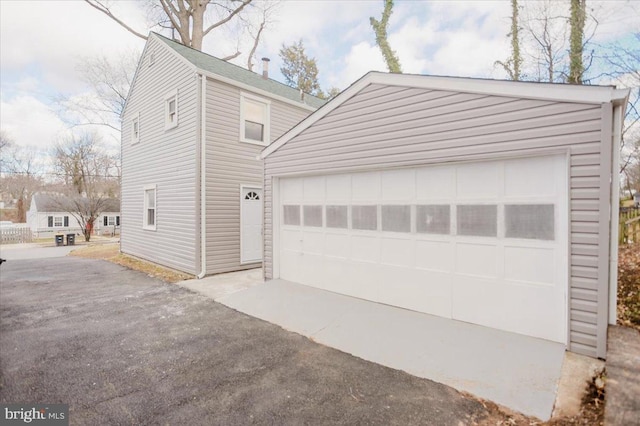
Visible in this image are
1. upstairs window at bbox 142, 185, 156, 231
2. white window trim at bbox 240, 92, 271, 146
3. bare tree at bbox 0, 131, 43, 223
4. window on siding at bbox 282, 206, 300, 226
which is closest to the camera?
window on siding at bbox 282, 206, 300, 226

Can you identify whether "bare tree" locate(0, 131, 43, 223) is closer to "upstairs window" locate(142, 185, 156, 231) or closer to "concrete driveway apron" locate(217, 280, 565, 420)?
"upstairs window" locate(142, 185, 156, 231)

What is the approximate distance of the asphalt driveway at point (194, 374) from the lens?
2.67m

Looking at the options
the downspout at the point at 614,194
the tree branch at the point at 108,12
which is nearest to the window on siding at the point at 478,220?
the downspout at the point at 614,194

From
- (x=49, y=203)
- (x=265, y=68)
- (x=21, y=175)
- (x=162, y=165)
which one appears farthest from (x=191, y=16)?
(x=21, y=175)

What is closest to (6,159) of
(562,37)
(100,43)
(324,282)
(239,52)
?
(100,43)

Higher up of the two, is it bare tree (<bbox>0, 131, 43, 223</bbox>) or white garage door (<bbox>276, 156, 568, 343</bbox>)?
bare tree (<bbox>0, 131, 43, 223</bbox>)

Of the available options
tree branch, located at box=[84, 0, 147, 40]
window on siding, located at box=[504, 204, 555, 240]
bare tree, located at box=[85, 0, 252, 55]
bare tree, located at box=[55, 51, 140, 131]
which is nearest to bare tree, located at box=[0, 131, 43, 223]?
bare tree, located at box=[55, 51, 140, 131]

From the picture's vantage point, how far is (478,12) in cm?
1311

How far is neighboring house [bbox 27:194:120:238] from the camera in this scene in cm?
2973

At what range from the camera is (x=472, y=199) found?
4270 mm

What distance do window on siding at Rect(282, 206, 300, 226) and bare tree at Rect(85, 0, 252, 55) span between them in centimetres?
1351

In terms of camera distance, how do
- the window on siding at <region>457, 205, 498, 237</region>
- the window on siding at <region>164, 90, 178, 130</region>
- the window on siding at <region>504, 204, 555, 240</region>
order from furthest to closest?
the window on siding at <region>164, 90, 178, 130</region> → the window on siding at <region>457, 205, 498, 237</region> → the window on siding at <region>504, 204, 555, 240</region>

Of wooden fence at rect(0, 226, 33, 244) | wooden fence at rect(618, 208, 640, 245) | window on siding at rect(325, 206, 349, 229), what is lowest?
wooden fence at rect(0, 226, 33, 244)

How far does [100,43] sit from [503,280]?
22.0m
